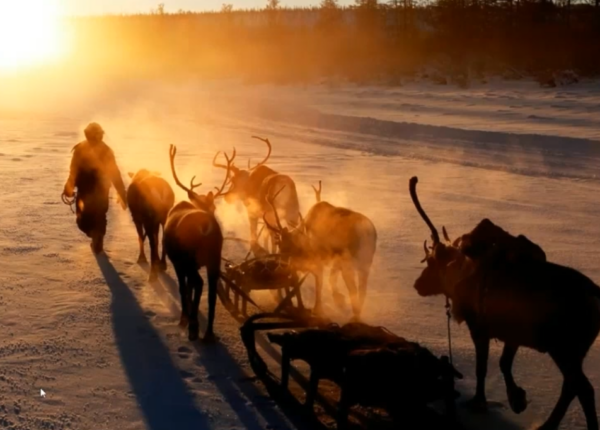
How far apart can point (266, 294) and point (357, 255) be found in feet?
5.49

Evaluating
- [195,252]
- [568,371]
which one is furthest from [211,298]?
[568,371]

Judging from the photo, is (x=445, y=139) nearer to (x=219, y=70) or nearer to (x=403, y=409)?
(x=403, y=409)

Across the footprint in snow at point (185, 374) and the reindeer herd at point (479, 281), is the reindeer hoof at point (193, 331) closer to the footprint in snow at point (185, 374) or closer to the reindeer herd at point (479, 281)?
the reindeer herd at point (479, 281)

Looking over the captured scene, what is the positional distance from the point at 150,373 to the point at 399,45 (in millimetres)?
54068

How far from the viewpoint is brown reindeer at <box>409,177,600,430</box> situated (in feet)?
16.6

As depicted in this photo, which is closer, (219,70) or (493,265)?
(493,265)

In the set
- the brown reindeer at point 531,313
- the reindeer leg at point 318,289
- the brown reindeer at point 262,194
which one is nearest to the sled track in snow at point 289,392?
the reindeer leg at point 318,289

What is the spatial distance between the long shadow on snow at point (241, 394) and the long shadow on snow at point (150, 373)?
0.86ft

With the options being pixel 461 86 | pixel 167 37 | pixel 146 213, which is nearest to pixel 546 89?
pixel 461 86

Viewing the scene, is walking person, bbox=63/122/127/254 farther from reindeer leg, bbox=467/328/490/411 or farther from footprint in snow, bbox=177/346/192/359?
reindeer leg, bbox=467/328/490/411

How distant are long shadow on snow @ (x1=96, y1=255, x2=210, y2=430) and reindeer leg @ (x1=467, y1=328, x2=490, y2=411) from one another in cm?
183

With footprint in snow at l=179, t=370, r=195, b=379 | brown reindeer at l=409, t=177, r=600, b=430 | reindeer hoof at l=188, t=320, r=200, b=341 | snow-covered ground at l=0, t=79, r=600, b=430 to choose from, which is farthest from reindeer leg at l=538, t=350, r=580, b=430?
reindeer hoof at l=188, t=320, r=200, b=341

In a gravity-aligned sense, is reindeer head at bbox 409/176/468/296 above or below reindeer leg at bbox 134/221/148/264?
above

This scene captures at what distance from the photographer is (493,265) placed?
544cm
